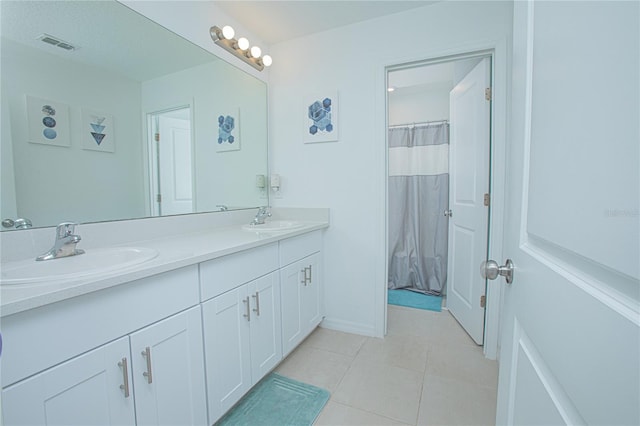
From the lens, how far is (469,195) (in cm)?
202

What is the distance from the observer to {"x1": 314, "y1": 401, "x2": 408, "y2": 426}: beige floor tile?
4.19ft

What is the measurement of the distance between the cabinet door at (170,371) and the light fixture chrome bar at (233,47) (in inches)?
66.6

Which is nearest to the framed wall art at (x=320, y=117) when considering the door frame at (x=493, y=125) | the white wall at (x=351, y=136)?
the white wall at (x=351, y=136)

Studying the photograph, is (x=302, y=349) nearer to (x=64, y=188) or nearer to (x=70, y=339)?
(x=70, y=339)

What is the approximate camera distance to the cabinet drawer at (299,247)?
5.36 ft

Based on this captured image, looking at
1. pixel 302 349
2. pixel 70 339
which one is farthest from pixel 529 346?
pixel 302 349

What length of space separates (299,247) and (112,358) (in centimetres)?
112

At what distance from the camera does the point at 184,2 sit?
1591mm

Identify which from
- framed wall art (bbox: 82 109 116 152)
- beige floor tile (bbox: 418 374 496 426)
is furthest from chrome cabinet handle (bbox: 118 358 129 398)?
beige floor tile (bbox: 418 374 496 426)

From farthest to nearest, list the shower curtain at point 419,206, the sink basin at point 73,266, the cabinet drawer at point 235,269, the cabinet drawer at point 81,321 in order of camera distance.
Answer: the shower curtain at point 419,206, the cabinet drawer at point 235,269, the sink basin at point 73,266, the cabinet drawer at point 81,321

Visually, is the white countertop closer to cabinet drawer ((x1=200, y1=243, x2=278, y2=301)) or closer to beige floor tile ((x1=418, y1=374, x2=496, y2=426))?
cabinet drawer ((x1=200, y1=243, x2=278, y2=301))

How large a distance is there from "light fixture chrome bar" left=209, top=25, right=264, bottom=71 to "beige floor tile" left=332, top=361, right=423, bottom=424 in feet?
7.35

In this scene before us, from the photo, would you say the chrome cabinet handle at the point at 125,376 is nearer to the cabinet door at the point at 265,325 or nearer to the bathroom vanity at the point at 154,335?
the bathroom vanity at the point at 154,335

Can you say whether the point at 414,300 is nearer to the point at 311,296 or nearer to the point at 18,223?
the point at 311,296
